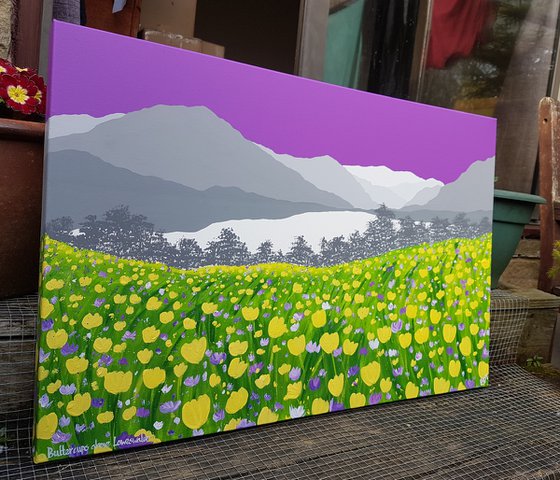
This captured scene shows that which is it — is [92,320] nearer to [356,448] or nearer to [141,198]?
[141,198]

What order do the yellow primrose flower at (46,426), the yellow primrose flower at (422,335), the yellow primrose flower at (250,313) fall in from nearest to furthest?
the yellow primrose flower at (46,426) < the yellow primrose flower at (250,313) < the yellow primrose flower at (422,335)

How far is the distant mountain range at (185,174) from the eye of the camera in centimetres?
93

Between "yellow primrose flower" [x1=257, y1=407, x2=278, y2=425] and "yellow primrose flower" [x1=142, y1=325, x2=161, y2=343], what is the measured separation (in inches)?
11.7

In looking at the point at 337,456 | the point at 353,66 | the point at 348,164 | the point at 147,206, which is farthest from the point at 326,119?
the point at 353,66

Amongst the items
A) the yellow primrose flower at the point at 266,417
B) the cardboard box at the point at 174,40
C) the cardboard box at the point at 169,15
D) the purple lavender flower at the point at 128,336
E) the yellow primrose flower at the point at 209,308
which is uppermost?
the cardboard box at the point at 169,15

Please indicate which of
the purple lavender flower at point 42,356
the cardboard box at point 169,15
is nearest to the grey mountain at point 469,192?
the purple lavender flower at point 42,356

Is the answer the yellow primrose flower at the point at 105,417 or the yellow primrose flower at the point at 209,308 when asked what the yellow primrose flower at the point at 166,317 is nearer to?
the yellow primrose flower at the point at 209,308

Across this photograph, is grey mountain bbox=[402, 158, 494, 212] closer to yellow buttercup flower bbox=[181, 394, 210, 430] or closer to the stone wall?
yellow buttercup flower bbox=[181, 394, 210, 430]

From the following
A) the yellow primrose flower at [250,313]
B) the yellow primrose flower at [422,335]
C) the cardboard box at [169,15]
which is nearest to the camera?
the yellow primrose flower at [250,313]

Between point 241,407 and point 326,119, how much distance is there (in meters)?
0.68

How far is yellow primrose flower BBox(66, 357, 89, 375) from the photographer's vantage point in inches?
36.6

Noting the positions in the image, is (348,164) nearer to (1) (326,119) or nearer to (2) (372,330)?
(1) (326,119)

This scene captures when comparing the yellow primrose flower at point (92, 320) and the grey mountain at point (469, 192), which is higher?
the grey mountain at point (469, 192)

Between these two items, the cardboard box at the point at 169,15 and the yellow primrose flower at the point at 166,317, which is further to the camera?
the cardboard box at the point at 169,15
